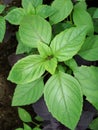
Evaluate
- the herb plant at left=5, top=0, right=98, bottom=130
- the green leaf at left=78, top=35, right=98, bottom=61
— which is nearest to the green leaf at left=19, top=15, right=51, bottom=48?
the herb plant at left=5, top=0, right=98, bottom=130

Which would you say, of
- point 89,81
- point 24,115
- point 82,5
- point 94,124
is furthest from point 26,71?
point 24,115

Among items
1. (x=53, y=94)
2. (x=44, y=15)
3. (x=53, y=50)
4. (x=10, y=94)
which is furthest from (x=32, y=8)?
(x=10, y=94)

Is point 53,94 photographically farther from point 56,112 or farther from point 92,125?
point 92,125

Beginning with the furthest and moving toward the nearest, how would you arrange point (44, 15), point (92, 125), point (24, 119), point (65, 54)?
point (24, 119) → point (92, 125) → point (44, 15) → point (65, 54)

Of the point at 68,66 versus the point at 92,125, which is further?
the point at 92,125

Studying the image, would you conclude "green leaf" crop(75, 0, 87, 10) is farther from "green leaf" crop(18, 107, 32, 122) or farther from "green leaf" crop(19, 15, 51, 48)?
"green leaf" crop(18, 107, 32, 122)

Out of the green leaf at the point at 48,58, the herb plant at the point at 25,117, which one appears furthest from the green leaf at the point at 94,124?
the green leaf at the point at 48,58
